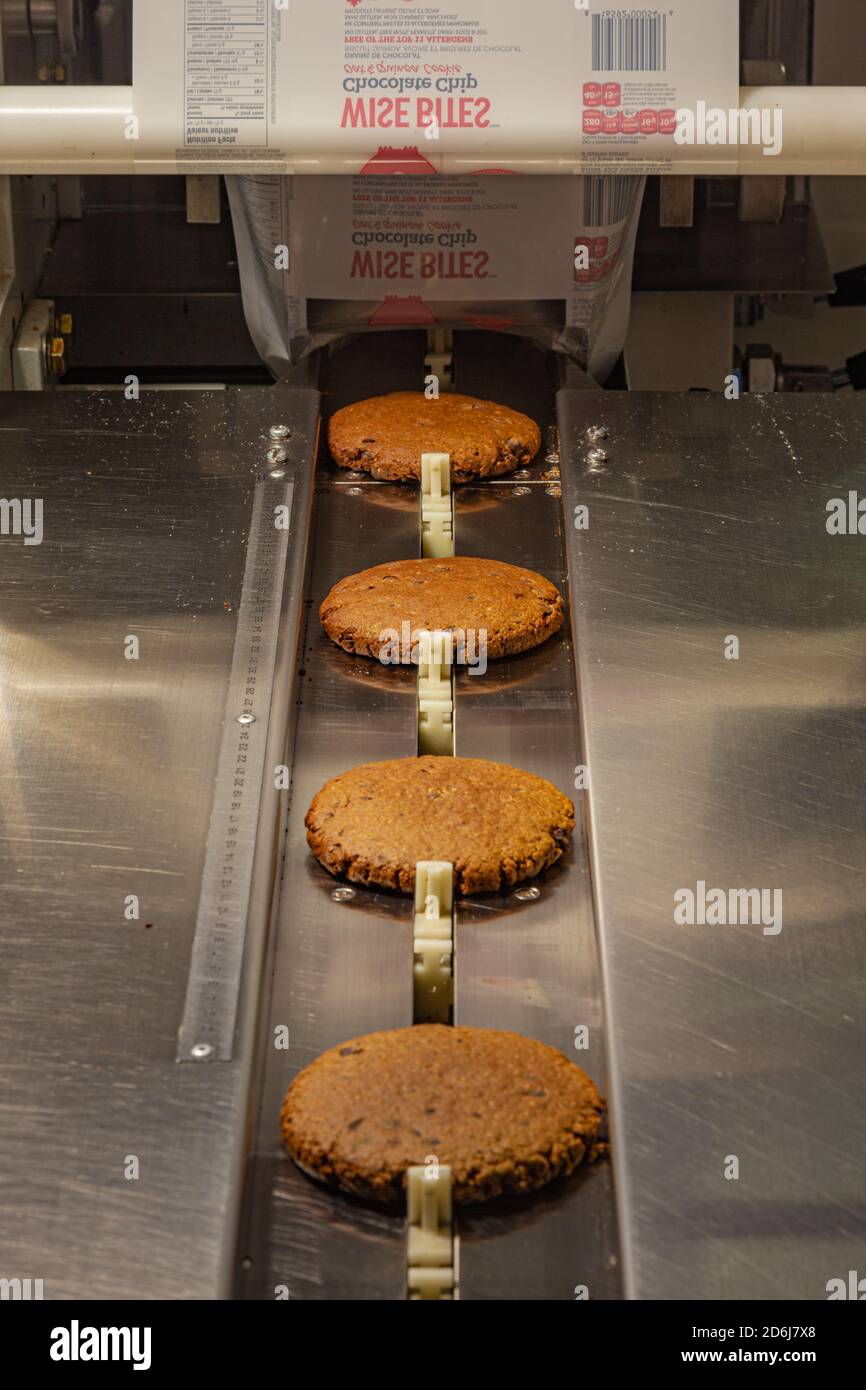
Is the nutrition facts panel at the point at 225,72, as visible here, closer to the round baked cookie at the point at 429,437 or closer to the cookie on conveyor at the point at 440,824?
the round baked cookie at the point at 429,437

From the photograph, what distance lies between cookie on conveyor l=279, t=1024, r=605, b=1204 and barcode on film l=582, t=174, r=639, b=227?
153cm

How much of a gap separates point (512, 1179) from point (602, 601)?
2.71ft

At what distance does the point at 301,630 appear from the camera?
2.09m

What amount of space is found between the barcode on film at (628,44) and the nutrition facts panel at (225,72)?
440 mm

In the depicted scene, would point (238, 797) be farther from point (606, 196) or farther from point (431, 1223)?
point (606, 196)

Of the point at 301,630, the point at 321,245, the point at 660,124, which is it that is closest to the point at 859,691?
the point at 301,630

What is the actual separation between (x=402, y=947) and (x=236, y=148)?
1152mm

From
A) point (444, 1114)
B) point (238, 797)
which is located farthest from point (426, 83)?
point (444, 1114)

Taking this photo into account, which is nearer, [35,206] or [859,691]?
[859,691]

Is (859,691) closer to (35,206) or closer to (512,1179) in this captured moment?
(512,1179)

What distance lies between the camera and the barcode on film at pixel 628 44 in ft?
7.32

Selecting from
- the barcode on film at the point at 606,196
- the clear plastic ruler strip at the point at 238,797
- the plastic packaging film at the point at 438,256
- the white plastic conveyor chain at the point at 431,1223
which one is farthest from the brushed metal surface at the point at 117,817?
the barcode on film at the point at 606,196

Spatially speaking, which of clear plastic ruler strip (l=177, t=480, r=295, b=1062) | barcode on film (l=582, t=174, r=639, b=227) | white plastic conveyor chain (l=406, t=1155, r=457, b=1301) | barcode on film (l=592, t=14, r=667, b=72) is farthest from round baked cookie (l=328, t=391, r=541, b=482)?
white plastic conveyor chain (l=406, t=1155, r=457, b=1301)

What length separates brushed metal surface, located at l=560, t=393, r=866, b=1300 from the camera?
1312 mm
